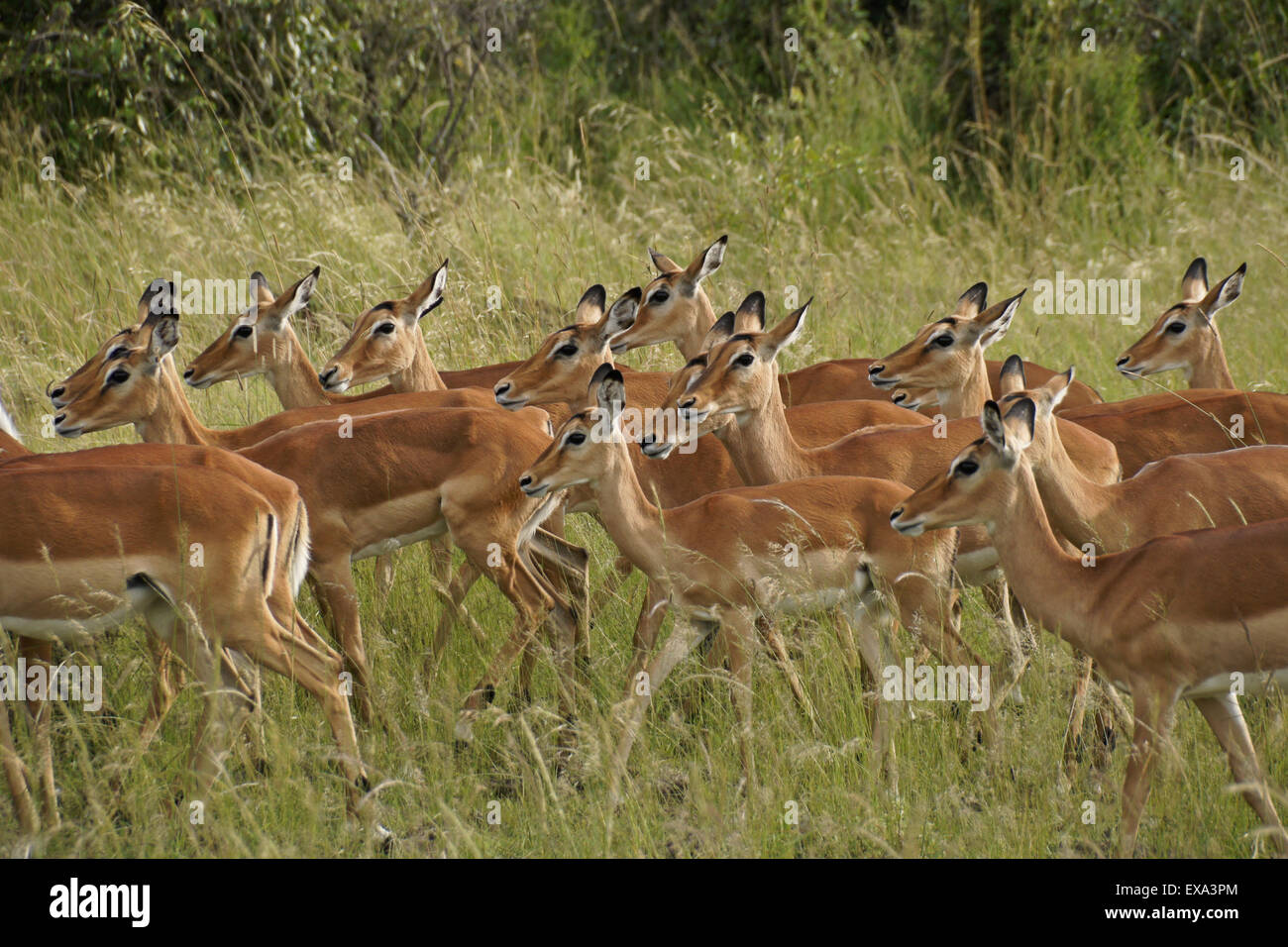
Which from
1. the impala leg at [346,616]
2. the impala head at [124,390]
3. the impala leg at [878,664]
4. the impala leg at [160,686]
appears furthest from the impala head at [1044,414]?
the impala head at [124,390]

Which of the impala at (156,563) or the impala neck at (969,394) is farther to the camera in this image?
the impala neck at (969,394)

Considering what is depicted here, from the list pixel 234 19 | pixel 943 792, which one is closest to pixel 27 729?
pixel 943 792

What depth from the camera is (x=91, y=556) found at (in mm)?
4309

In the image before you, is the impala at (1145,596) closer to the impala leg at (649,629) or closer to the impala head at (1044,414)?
the impala head at (1044,414)

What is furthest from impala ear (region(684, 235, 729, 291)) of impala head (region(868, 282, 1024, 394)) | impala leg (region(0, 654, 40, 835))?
impala leg (region(0, 654, 40, 835))

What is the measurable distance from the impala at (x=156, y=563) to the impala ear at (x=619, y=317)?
2.04 metres

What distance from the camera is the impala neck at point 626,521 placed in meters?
5.00

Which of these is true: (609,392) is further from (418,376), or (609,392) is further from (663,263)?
(663,263)

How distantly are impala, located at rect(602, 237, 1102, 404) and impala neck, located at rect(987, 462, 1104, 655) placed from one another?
2447mm

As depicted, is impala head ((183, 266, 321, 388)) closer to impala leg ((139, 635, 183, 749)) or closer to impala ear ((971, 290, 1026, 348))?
impala leg ((139, 635, 183, 749))

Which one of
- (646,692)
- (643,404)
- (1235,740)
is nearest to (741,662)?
(646,692)

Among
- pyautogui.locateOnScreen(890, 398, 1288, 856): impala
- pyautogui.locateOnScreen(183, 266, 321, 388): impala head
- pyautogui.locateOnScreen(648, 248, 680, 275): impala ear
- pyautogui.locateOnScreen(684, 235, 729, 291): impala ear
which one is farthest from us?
pyautogui.locateOnScreen(648, 248, 680, 275): impala ear

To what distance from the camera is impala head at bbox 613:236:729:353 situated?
273 inches

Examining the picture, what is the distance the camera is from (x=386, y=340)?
6.78 meters
